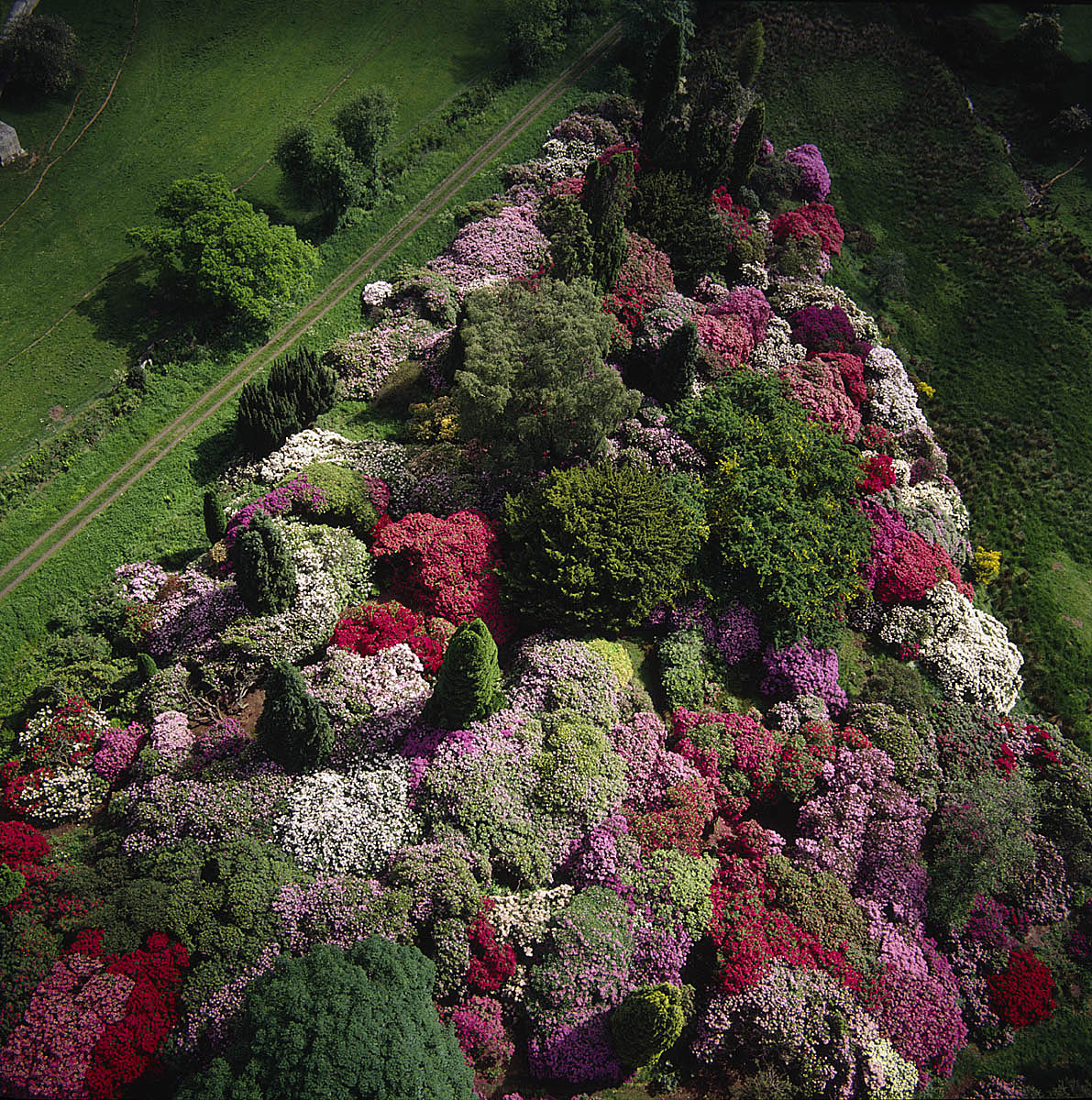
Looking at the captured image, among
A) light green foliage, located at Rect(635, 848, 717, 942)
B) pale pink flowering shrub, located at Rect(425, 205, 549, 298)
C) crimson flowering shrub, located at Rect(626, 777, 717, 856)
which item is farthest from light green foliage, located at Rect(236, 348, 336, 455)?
light green foliage, located at Rect(635, 848, 717, 942)

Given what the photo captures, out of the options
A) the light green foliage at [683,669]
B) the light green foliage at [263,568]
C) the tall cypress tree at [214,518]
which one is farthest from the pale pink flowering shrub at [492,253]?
the light green foliage at [683,669]

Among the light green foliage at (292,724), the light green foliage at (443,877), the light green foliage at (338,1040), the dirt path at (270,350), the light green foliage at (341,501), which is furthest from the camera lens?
the dirt path at (270,350)

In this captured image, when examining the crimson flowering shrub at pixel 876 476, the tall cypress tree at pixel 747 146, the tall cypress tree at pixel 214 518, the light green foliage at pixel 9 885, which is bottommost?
the light green foliage at pixel 9 885

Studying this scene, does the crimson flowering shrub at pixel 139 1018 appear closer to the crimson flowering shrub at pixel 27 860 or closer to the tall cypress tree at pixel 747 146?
the crimson flowering shrub at pixel 27 860

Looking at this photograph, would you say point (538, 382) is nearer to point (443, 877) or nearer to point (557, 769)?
point (557, 769)

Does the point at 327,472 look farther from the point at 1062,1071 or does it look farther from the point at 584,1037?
the point at 1062,1071

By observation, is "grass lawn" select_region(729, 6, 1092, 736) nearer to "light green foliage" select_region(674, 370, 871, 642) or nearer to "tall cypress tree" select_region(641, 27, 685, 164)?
"tall cypress tree" select_region(641, 27, 685, 164)

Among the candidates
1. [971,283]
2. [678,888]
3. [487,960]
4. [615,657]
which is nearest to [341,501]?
[615,657]
